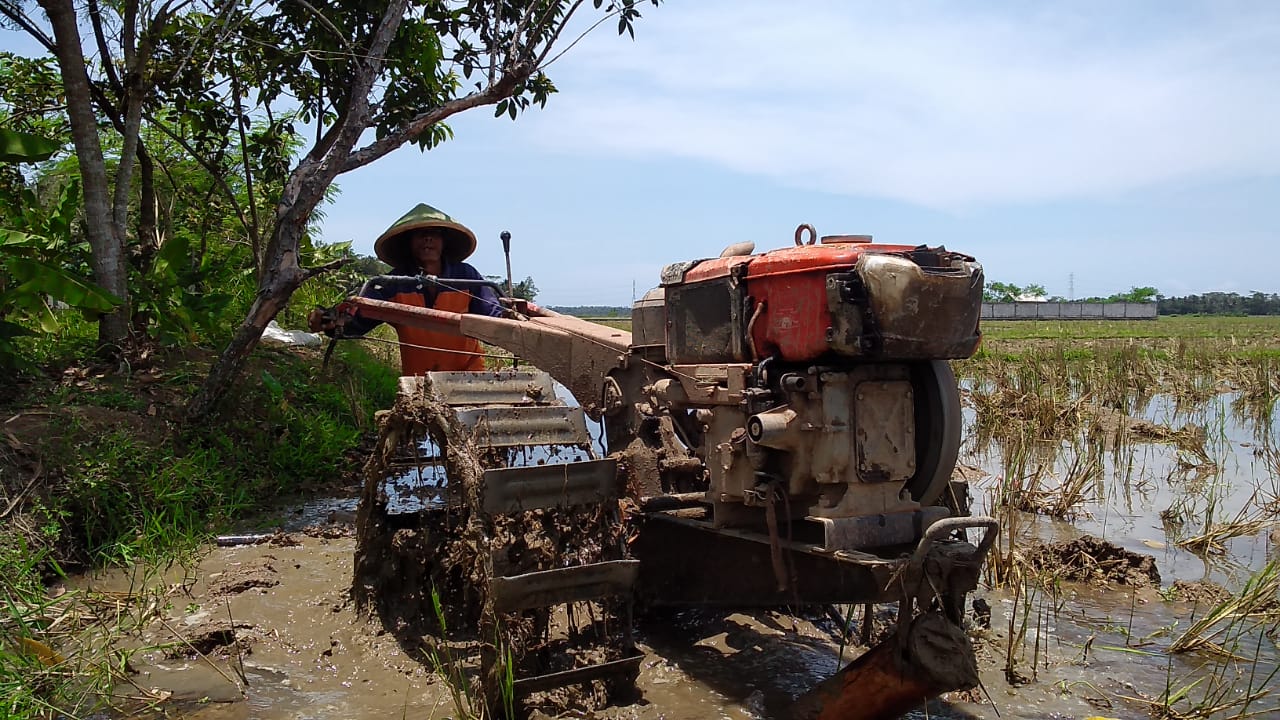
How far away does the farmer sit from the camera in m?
6.88

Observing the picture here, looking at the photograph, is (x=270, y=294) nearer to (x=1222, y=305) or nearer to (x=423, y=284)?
(x=423, y=284)

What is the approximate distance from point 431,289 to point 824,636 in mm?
3720

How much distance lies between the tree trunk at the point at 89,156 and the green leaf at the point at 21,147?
0.99 m

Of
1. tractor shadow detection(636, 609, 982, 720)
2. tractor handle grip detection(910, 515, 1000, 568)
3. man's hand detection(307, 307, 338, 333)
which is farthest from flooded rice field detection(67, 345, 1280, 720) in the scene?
man's hand detection(307, 307, 338, 333)

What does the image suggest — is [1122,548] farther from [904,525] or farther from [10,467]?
[10,467]

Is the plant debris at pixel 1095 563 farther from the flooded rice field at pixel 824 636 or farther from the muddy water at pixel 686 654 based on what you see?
the muddy water at pixel 686 654

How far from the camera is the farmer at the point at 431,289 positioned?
271 inches

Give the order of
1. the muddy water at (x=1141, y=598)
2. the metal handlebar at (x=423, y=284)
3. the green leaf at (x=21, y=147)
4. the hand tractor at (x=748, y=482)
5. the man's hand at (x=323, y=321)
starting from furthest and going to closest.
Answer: the man's hand at (x=323, y=321)
the metal handlebar at (x=423, y=284)
the green leaf at (x=21, y=147)
the muddy water at (x=1141, y=598)
the hand tractor at (x=748, y=482)

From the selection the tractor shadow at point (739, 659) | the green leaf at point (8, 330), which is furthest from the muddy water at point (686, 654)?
the green leaf at point (8, 330)

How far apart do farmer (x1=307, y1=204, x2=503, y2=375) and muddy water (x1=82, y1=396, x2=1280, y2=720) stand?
4.67 ft

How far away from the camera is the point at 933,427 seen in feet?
13.6

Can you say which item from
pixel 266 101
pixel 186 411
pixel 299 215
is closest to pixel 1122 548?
pixel 299 215

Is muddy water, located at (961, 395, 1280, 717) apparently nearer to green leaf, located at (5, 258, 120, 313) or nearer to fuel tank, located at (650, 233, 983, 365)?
fuel tank, located at (650, 233, 983, 365)

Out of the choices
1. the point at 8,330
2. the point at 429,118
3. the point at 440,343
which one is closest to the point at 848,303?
the point at 440,343
